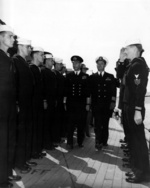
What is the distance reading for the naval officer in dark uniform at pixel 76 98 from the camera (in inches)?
320

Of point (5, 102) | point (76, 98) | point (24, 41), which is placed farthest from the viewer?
point (76, 98)

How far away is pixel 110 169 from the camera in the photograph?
19.5ft

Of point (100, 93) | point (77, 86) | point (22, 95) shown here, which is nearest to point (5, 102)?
point (22, 95)

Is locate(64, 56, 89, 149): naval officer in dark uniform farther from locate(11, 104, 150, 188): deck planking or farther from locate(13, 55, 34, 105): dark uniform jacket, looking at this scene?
locate(13, 55, 34, 105): dark uniform jacket

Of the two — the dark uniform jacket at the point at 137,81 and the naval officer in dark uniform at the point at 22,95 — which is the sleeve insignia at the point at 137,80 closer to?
the dark uniform jacket at the point at 137,81

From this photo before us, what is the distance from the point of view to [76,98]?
8.19m

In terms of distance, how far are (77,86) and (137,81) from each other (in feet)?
11.3

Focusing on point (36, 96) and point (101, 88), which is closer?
point (36, 96)

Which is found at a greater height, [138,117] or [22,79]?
[22,79]

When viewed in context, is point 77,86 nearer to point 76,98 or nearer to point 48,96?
point 76,98

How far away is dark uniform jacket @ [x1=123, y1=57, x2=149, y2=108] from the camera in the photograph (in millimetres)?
4777

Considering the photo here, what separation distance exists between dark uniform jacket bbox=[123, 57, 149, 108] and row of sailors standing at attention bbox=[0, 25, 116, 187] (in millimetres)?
1714

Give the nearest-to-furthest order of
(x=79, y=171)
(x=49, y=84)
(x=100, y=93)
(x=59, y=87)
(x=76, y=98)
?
(x=79, y=171) < (x=49, y=84) < (x=100, y=93) < (x=76, y=98) < (x=59, y=87)

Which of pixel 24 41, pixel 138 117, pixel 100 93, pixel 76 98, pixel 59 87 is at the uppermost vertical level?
pixel 24 41
